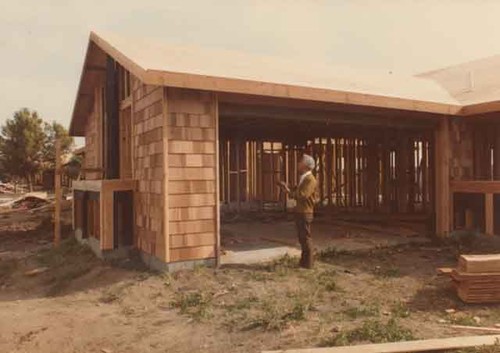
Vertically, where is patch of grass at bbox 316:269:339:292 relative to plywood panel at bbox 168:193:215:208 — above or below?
below

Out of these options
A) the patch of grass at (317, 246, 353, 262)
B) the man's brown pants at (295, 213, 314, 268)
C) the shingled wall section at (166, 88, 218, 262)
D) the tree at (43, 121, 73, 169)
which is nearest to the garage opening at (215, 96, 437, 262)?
the patch of grass at (317, 246, 353, 262)

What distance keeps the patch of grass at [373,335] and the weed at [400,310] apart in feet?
1.67

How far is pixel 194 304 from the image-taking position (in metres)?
6.35

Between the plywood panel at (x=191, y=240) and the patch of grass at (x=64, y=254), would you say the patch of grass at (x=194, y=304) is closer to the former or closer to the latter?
the plywood panel at (x=191, y=240)

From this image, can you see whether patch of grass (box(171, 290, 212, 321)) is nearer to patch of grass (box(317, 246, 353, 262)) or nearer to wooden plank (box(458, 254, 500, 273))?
patch of grass (box(317, 246, 353, 262))

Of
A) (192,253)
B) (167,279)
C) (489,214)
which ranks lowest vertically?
(167,279)

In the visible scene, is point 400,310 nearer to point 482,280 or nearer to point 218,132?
point 482,280

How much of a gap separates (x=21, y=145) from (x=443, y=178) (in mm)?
36004

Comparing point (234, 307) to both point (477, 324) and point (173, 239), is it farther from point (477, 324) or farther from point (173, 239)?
point (477, 324)

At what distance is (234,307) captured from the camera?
20.2 feet

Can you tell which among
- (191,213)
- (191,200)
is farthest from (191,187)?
(191,213)

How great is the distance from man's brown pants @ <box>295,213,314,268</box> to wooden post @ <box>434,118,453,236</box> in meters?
4.59

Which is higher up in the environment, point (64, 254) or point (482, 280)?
point (482, 280)

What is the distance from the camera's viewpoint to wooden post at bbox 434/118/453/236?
35.6 ft
